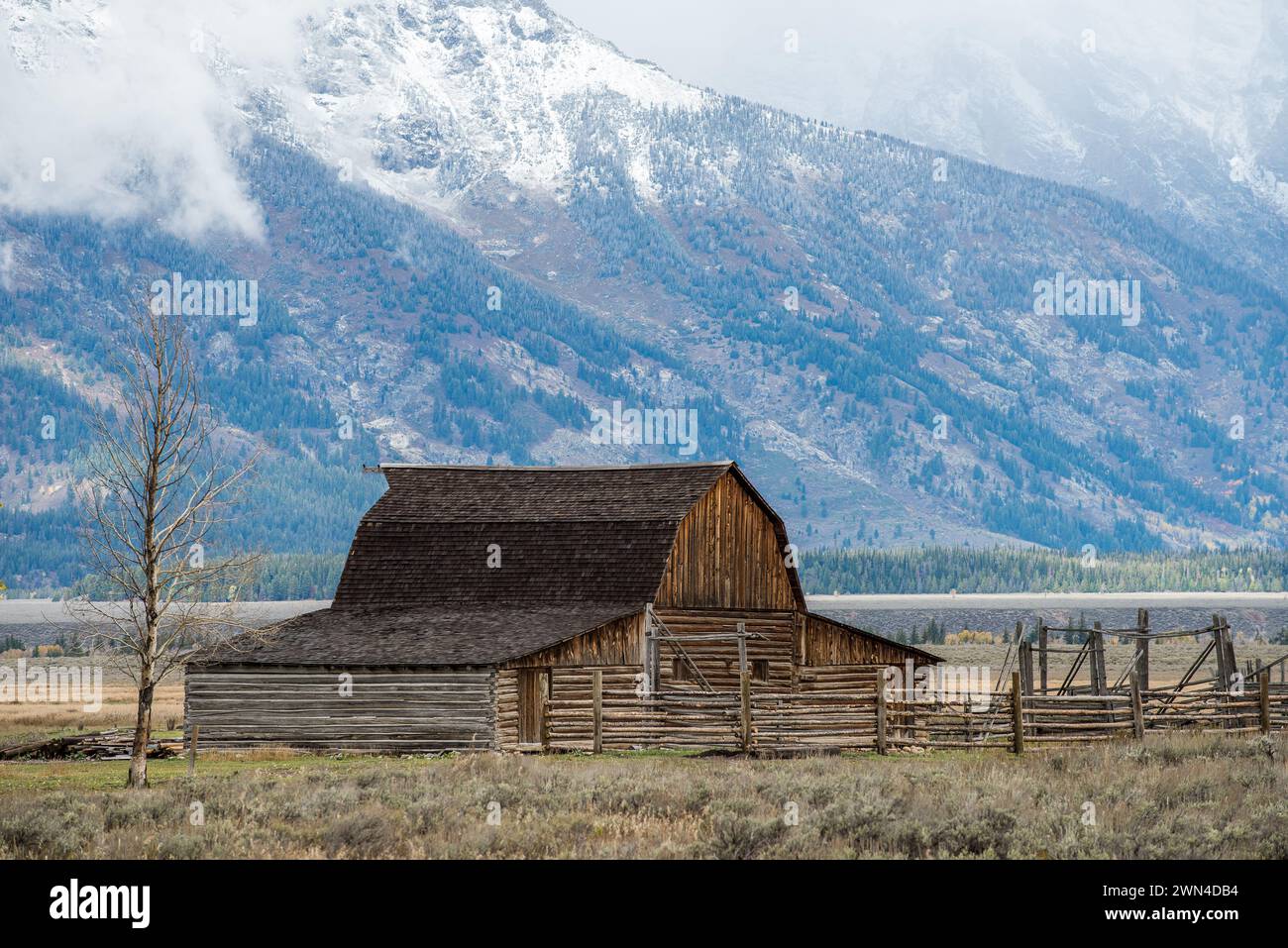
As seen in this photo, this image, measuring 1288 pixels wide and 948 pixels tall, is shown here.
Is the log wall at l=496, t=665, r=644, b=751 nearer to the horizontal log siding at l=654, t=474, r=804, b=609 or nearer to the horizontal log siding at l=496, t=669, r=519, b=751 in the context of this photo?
the horizontal log siding at l=496, t=669, r=519, b=751

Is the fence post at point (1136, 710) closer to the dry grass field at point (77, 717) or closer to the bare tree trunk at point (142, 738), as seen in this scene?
the bare tree trunk at point (142, 738)

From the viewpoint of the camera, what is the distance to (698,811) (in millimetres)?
24359

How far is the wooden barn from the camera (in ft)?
135

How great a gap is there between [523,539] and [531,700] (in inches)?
246

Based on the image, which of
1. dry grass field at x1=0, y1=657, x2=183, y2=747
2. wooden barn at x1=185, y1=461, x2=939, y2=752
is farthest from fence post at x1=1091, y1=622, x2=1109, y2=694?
dry grass field at x1=0, y1=657, x2=183, y2=747

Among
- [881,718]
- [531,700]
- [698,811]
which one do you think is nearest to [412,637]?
[531,700]

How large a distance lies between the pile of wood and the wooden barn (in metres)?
1.23

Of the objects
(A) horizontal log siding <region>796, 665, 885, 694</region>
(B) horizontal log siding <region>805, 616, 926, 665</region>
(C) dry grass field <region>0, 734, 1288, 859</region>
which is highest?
(B) horizontal log siding <region>805, 616, 926, 665</region>

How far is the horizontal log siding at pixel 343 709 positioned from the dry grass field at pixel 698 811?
8704 millimetres
